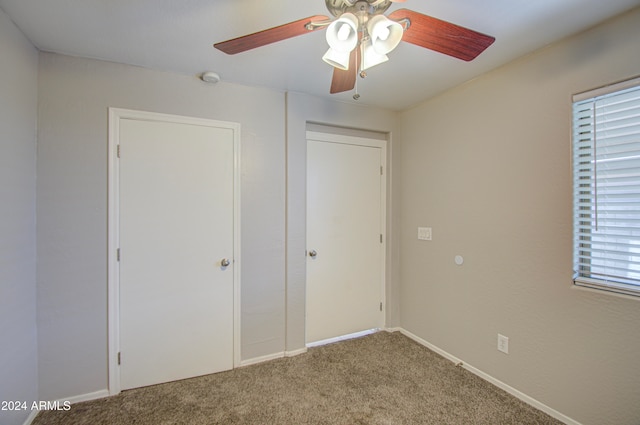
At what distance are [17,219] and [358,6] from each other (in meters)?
2.24

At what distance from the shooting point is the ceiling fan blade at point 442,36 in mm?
1069

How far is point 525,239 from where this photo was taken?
6.09ft

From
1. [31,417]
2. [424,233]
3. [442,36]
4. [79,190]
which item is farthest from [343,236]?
[31,417]

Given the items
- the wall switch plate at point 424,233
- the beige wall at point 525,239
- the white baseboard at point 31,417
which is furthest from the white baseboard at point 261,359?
the wall switch plate at point 424,233

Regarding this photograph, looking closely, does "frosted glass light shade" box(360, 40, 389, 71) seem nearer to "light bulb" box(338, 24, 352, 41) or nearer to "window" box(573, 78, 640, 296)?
"light bulb" box(338, 24, 352, 41)

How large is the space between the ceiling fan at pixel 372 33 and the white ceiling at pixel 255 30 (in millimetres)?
341

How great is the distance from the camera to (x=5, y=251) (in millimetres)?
1485

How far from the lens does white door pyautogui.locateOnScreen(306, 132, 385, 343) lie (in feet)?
8.70

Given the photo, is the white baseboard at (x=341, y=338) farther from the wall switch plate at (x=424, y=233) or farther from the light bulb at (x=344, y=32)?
the light bulb at (x=344, y=32)

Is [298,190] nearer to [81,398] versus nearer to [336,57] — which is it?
[336,57]

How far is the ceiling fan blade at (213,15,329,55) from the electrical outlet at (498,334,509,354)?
2359 mm

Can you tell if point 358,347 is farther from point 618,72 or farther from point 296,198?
point 618,72

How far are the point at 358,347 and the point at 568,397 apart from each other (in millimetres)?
1509

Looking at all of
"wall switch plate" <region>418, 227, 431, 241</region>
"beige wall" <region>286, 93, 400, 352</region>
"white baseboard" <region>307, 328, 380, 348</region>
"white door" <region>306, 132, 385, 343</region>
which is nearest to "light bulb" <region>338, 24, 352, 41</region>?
"beige wall" <region>286, 93, 400, 352</region>
